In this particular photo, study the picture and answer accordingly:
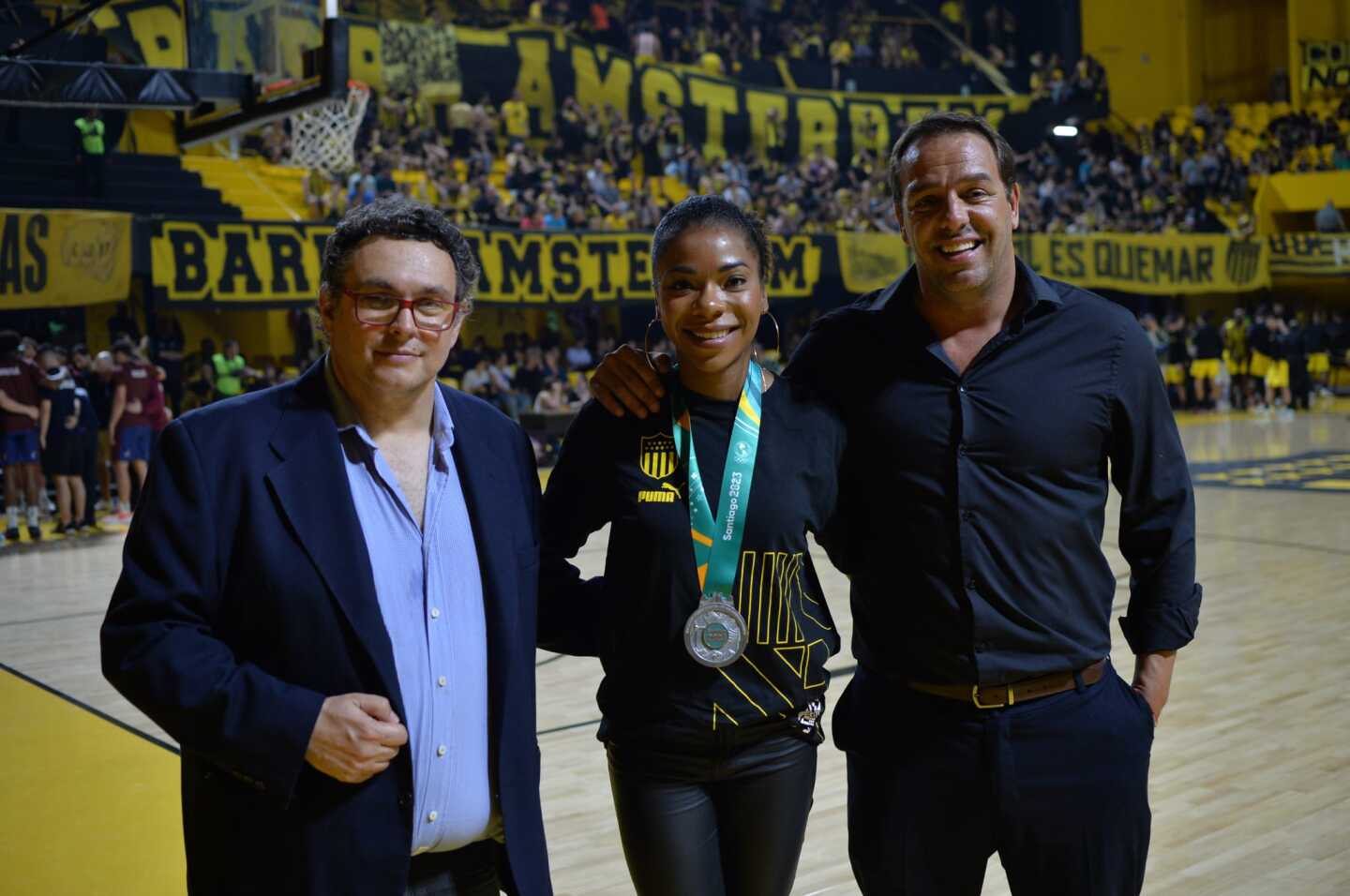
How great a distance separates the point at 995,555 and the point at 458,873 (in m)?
1.11

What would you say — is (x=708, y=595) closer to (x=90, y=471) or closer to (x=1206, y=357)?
(x=90, y=471)

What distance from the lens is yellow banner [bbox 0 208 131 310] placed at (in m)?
13.1

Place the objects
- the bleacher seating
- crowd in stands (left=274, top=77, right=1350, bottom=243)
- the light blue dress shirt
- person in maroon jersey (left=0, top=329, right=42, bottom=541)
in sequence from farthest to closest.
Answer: crowd in stands (left=274, top=77, right=1350, bottom=243)
the bleacher seating
person in maroon jersey (left=0, top=329, right=42, bottom=541)
the light blue dress shirt

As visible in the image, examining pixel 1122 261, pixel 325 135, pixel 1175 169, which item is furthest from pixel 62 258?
pixel 1175 169

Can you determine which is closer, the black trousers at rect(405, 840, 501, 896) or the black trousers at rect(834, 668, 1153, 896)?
the black trousers at rect(405, 840, 501, 896)

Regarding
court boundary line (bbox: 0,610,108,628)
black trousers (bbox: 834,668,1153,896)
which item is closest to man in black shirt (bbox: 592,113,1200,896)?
black trousers (bbox: 834,668,1153,896)

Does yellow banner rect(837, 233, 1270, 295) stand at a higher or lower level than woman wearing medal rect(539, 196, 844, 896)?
higher

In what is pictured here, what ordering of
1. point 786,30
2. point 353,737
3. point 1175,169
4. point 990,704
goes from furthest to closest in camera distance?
point 786,30 < point 1175,169 < point 990,704 < point 353,737

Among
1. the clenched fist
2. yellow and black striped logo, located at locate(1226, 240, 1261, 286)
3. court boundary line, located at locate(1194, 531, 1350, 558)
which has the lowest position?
court boundary line, located at locate(1194, 531, 1350, 558)

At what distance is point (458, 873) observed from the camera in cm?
216

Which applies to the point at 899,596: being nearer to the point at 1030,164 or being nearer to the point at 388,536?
the point at 388,536

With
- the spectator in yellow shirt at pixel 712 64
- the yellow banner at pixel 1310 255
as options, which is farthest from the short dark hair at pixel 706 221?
the spectator in yellow shirt at pixel 712 64

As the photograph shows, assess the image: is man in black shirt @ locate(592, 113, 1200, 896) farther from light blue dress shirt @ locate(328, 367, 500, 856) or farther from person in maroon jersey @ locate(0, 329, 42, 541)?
person in maroon jersey @ locate(0, 329, 42, 541)

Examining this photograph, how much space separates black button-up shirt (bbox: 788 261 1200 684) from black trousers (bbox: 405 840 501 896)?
0.84 meters
